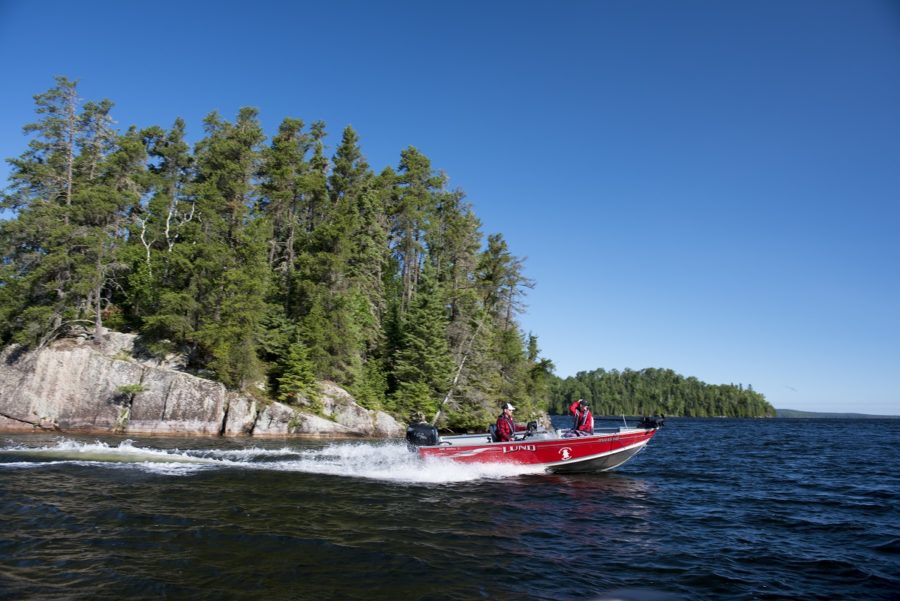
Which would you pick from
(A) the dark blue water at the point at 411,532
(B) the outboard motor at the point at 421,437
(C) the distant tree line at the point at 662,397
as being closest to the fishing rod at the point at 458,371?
(B) the outboard motor at the point at 421,437

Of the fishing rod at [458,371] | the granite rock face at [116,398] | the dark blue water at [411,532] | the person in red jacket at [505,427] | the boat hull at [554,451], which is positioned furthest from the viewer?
the fishing rod at [458,371]

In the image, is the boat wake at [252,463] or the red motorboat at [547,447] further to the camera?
the red motorboat at [547,447]

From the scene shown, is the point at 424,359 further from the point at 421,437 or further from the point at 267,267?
the point at 421,437

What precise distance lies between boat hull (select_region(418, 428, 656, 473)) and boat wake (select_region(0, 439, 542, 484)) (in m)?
0.29

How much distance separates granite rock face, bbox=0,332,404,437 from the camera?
26328 millimetres

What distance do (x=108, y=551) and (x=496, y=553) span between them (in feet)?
19.5

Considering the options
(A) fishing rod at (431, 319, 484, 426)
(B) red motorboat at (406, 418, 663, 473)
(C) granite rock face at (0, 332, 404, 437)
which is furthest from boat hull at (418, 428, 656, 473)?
(A) fishing rod at (431, 319, 484, 426)

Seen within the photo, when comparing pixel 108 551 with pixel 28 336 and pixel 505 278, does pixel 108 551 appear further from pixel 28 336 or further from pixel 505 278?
pixel 505 278

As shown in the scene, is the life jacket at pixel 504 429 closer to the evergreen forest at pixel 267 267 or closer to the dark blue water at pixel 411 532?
the dark blue water at pixel 411 532

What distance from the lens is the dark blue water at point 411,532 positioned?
6.80 metres

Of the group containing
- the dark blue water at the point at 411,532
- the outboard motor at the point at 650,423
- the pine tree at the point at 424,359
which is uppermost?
the pine tree at the point at 424,359

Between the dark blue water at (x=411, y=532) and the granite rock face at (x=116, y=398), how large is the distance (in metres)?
11.0

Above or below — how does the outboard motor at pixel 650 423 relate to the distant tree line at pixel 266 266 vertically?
below

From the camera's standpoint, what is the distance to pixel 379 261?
44.5 meters
